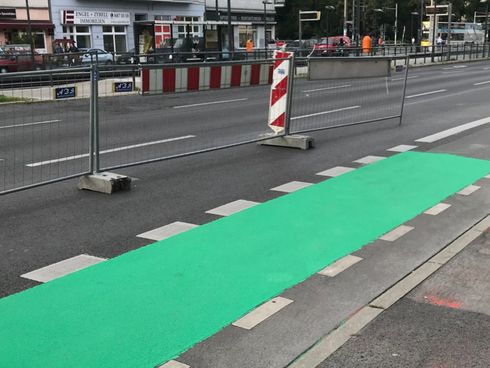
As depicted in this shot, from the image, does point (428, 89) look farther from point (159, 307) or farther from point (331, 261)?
point (159, 307)

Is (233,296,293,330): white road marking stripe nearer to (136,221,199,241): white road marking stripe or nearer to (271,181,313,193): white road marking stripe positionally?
(136,221,199,241): white road marking stripe

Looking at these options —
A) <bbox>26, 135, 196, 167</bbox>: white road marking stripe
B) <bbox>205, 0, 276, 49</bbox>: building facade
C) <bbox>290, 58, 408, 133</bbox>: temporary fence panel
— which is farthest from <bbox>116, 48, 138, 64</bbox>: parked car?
<bbox>205, 0, 276, 49</bbox>: building facade

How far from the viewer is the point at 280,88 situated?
31.4 feet

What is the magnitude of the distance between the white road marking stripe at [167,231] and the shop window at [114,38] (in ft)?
140

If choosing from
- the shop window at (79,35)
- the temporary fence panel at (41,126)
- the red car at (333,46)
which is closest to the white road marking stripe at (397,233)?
the temporary fence panel at (41,126)

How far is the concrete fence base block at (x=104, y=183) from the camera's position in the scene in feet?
22.5

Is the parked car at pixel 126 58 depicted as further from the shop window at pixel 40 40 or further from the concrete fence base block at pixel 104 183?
the concrete fence base block at pixel 104 183

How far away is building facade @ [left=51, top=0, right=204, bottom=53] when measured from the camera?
4316 centimetres

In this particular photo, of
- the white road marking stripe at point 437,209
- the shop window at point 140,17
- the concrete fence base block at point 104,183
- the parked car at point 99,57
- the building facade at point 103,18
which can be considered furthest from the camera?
the shop window at point 140,17

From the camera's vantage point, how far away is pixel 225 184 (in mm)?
7355

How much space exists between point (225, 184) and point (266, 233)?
77.4 inches

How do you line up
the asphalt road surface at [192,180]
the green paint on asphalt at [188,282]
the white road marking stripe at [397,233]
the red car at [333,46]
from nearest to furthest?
the green paint on asphalt at [188,282]
the asphalt road surface at [192,180]
the white road marking stripe at [397,233]
the red car at [333,46]

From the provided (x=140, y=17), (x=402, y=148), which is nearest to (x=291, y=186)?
(x=402, y=148)

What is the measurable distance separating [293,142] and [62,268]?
5.72 m
